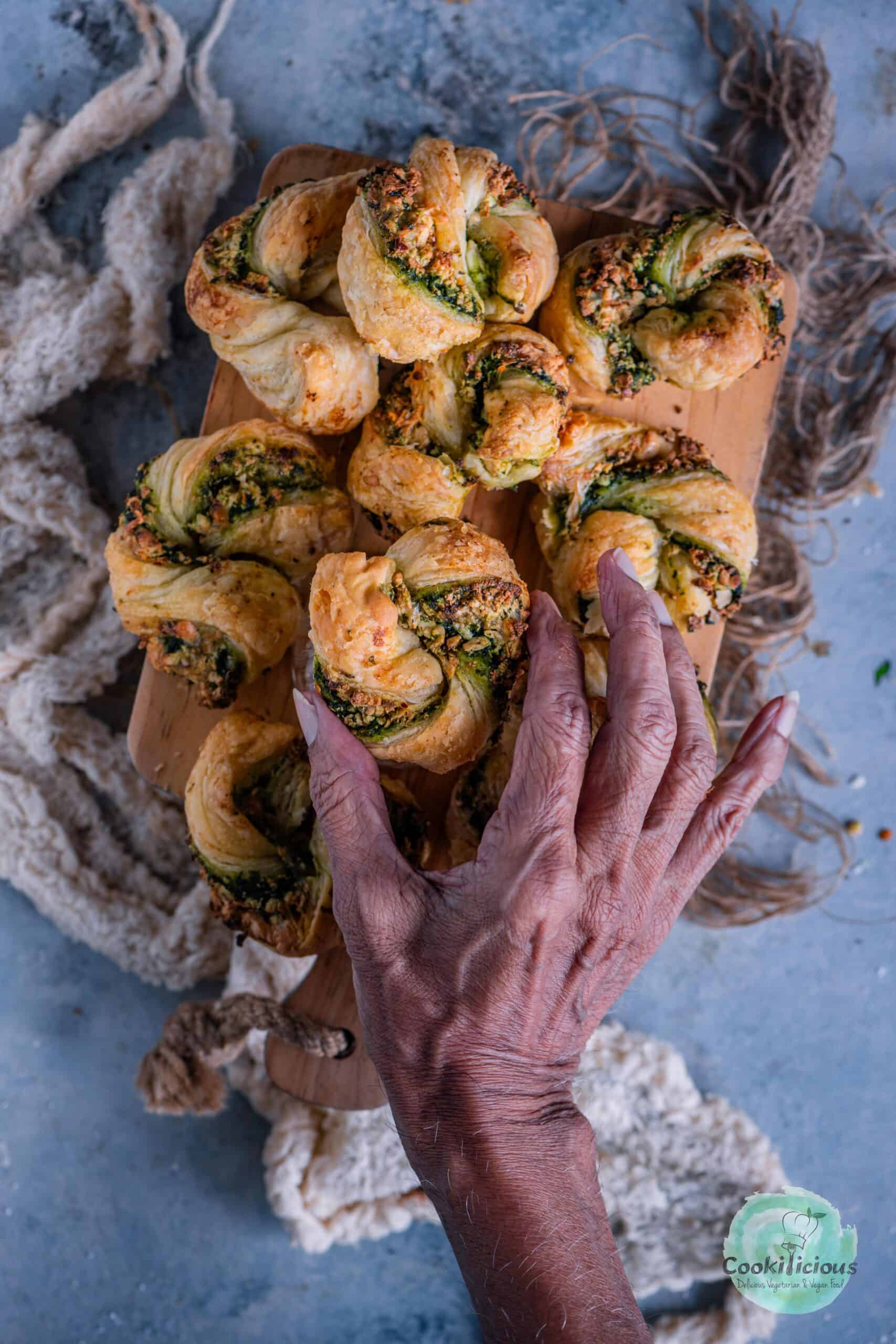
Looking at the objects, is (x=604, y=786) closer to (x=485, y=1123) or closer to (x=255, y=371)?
(x=485, y=1123)

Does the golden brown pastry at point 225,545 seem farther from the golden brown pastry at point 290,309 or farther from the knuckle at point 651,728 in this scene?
the knuckle at point 651,728

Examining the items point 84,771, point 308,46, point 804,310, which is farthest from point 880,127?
point 84,771

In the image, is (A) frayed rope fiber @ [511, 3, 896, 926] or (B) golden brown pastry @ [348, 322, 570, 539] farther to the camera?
(A) frayed rope fiber @ [511, 3, 896, 926]

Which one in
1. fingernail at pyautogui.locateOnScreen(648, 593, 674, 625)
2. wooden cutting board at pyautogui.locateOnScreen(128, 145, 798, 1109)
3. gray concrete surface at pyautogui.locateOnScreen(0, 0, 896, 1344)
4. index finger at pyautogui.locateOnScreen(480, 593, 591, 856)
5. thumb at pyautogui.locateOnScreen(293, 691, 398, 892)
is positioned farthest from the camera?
gray concrete surface at pyautogui.locateOnScreen(0, 0, 896, 1344)

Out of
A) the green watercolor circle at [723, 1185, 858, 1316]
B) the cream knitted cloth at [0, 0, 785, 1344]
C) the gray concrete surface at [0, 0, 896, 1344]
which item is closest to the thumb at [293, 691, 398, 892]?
the cream knitted cloth at [0, 0, 785, 1344]

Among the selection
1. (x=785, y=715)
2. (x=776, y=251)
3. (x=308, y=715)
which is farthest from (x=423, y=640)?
(x=776, y=251)

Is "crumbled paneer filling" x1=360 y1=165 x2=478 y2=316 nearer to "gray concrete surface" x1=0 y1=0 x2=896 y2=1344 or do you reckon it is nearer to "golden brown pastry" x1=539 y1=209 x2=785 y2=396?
"golden brown pastry" x1=539 y1=209 x2=785 y2=396

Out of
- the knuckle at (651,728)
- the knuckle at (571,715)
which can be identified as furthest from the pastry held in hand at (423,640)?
the knuckle at (651,728)

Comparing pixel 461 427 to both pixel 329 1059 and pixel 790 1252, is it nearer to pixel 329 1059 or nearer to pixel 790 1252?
pixel 329 1059
